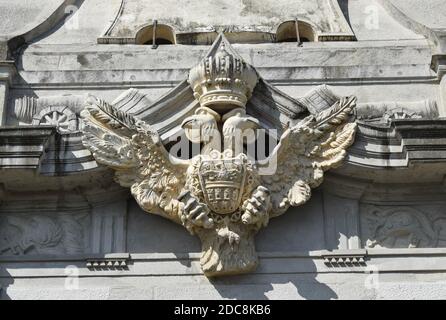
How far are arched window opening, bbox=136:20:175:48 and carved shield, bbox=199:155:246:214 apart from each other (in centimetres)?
272

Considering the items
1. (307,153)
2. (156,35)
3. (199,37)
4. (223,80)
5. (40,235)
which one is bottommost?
(40,235)

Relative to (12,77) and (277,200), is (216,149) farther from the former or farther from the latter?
(12,77)

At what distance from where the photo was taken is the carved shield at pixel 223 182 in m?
9.49

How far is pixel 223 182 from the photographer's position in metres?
9.49

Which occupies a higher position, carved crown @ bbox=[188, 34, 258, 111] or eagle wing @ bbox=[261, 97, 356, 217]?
carved crown @ bbox=[188, 34, 258, 111]

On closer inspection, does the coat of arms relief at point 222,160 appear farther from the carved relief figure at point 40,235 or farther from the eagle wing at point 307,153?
the carved relief figure at point 40,235

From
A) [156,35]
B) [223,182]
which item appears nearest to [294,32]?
[156,35]

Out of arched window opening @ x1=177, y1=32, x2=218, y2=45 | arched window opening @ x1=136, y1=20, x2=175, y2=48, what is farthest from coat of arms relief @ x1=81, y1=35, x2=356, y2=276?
arched window opening @ x1=136, y1=20, x2=175, y2=48

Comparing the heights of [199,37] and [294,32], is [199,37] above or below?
below

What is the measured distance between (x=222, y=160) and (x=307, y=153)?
993mm

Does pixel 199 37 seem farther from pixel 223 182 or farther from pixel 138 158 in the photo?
pixel 223 182

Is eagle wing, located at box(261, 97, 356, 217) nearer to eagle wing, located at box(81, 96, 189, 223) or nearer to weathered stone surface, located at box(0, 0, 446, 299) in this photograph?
weathered stone surface, located at box(0, 0, 446, 299)

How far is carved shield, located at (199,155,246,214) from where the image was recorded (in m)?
9.49
